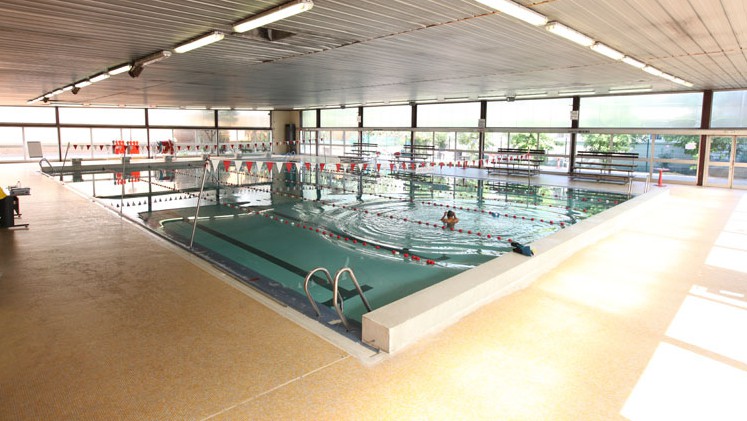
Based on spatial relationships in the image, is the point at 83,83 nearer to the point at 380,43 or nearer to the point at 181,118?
the point at 380,43

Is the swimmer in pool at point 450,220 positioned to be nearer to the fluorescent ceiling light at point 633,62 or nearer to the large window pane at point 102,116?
the fluorescent ceiling light at point 633,62

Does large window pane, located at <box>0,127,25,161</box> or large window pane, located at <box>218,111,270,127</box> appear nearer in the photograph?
large window pane, located at <box>218,111,270,127</box>

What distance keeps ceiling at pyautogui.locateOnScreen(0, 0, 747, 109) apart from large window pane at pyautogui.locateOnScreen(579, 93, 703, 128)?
196 centimetres

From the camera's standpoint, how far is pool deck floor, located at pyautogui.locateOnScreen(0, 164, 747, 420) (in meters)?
2.48

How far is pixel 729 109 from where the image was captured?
535 inches

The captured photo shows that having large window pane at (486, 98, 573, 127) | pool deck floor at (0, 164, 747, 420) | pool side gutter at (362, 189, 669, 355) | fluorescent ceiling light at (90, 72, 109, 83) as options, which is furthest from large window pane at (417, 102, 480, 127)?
pool deck floor at (0, 164, 747, 420)

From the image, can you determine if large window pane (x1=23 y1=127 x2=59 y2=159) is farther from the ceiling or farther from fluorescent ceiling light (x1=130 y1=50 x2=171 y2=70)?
fluorescent ceiling light (x1=130 y1=50 x2=171 y2=70)

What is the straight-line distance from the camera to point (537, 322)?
367cm

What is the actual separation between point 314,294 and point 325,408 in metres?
2.70

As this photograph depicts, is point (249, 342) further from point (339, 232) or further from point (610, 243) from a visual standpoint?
point (610, 243)

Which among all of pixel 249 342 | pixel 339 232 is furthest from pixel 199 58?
pixel 249 342

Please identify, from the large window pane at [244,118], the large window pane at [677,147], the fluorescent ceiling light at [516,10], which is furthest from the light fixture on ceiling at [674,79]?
the large window pane at [244,118]

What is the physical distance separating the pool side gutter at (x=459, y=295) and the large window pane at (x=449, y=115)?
584 inches

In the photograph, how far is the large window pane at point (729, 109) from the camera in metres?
13.4
